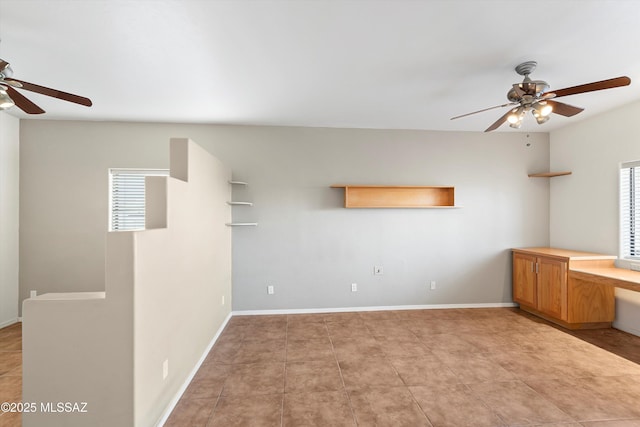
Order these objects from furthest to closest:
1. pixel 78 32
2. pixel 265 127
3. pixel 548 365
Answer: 1. pixel 265 127
2. pixel 548 365
3. pixel 78 32

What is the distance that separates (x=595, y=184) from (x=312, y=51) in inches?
→ 170

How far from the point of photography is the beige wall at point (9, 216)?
12.5 ft

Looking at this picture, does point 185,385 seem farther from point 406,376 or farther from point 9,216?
point 9,216

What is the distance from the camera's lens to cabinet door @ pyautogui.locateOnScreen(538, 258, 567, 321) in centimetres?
371

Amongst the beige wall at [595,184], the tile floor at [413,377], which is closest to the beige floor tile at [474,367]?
the tile floor at [413,377]

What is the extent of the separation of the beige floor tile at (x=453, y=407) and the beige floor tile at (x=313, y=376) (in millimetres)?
675

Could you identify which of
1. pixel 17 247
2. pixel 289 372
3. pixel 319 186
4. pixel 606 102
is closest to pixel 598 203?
pixel 606 102

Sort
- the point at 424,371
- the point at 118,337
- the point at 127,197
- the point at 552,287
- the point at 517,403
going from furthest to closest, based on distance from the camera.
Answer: the point at 127,197 < the point at 552,287 < the point at 424,371 < the point at 517,403 < the point at 118,337

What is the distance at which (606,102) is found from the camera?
353cm

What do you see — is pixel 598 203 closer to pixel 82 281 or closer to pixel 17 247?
pixel 82 281

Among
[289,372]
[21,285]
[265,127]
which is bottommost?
[289,372]

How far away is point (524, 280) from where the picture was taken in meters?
4.37

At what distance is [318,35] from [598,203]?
4430 millimetres

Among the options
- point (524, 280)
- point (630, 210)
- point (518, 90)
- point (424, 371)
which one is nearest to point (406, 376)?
point (424, 371)
